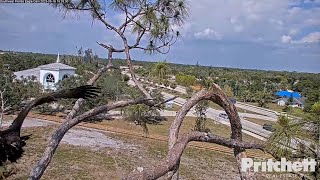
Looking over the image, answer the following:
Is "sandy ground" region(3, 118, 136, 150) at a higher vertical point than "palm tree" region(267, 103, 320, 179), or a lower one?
lower

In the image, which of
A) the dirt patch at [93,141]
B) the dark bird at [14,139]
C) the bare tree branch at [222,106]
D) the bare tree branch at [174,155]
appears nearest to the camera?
the bare tree branch at [174,155]

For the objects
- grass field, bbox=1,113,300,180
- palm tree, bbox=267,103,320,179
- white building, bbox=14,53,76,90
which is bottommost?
grass field, bbox=1,113,300,180

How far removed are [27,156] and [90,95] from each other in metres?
11.0

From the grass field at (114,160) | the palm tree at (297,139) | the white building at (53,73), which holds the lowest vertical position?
the grass field at (114,160)

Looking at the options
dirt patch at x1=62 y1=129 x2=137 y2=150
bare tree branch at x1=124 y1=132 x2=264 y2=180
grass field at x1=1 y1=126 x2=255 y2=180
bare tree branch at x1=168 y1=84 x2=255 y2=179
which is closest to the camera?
bare tree branch at x1=124 y1=132 x2=264 y2=180

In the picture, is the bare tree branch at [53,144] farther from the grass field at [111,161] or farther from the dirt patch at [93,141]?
the dirt patch at [93,141]

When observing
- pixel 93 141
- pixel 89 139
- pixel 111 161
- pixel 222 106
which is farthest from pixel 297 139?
pixel 89 139

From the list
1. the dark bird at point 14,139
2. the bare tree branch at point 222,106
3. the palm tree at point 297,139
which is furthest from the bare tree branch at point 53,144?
the palm tree at point 297,139

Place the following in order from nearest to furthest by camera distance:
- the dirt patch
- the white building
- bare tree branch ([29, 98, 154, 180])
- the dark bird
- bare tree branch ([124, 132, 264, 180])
Result: bare tree branch ([124, 132, 264, 180]) < the dark bird < bare tree branch ([29, 98, 154, 180]) < the dirt patch < the white building

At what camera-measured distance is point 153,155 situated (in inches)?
586

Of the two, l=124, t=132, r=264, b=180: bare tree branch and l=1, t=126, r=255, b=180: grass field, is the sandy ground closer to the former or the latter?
l=1, t=126, r=255, b=180: grass field

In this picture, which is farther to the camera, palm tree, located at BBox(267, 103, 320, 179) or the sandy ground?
the sandy ground

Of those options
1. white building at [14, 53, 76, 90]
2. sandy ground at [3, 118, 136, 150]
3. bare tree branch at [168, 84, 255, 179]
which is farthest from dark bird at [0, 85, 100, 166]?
white building at [14, 53, 76, 90]

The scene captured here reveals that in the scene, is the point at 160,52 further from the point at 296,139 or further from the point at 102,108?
the point at 296,139
